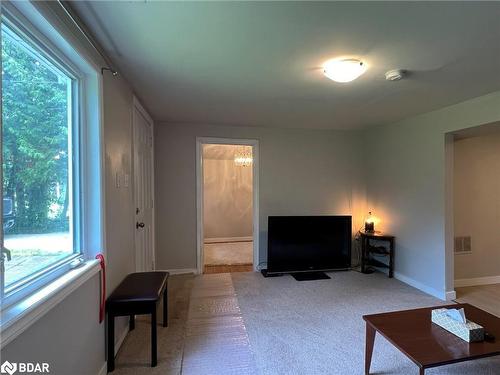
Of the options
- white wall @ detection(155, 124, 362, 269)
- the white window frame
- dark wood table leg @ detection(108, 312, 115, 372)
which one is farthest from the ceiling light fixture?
dark wood table leg @ detection(108, 312, 115, 372)

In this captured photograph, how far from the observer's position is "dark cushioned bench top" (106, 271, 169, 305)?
197 centimetres

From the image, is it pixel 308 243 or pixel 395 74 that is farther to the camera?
pixel 308 243

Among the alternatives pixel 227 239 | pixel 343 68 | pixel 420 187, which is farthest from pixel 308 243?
pixel 227 239

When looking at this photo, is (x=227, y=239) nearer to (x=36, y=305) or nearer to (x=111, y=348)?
(x=111, y=348)

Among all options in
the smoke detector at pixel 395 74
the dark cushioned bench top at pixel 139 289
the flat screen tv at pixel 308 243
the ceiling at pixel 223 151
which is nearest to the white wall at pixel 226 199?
the ceiling at pixel 223 151

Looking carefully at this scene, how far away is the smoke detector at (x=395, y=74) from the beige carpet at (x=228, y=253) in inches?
142

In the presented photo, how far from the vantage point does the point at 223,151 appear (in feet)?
19.7

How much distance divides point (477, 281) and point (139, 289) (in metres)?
4.32

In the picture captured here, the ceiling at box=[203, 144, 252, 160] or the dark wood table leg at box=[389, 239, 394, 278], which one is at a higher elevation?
the ceiling at box=[203, 144, 252, 160]

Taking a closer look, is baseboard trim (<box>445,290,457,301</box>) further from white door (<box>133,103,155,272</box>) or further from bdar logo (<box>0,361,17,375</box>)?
bdar logo (<box>0,361,17,375</box>)

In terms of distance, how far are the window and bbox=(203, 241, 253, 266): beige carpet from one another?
333 centimetres

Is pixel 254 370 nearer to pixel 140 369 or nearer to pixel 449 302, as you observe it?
pixel 140 369

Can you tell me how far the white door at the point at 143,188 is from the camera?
9.70 ft

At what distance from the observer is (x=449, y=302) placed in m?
3.15
